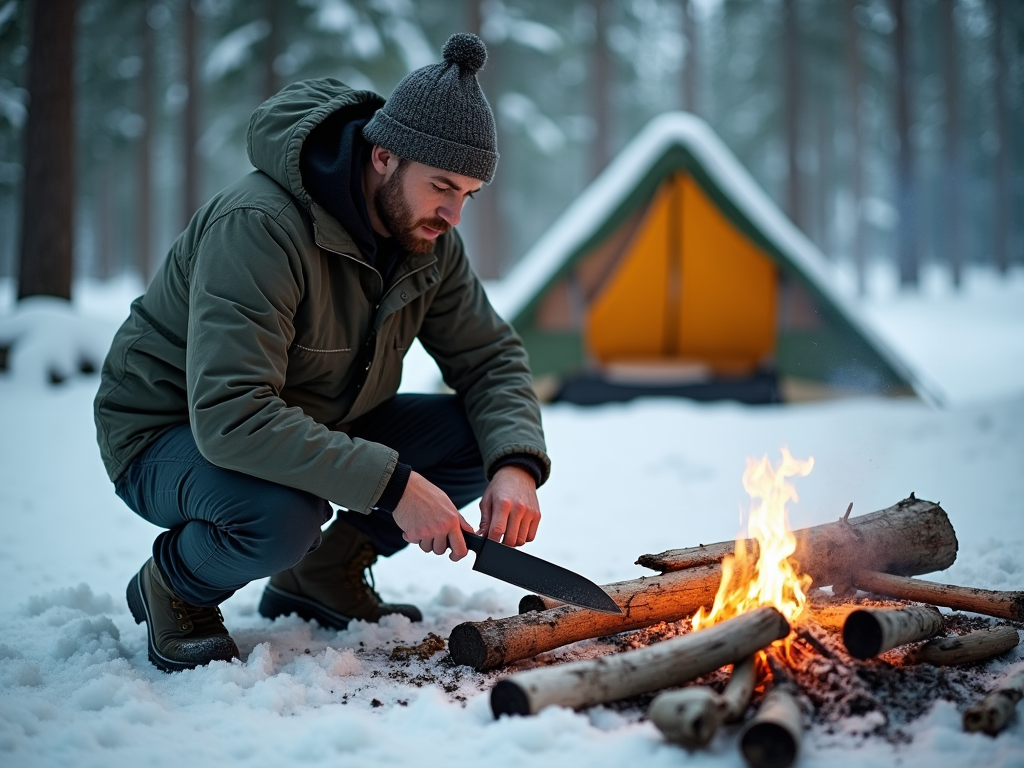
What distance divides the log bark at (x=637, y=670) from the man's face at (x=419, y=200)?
1.11m

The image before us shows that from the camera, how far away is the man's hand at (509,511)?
83.7 inches

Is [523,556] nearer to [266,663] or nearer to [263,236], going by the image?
[266,663]

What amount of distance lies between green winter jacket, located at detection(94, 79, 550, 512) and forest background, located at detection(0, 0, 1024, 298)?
18.9ft

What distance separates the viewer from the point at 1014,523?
11.2ft

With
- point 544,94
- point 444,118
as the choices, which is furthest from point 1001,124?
point 444,118

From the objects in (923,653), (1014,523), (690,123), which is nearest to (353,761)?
(923,653)

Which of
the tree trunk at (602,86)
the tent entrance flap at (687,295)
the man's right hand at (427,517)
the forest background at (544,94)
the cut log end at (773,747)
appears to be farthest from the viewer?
the tree trunk at (602,86)

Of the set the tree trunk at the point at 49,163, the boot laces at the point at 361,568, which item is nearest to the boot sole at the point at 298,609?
the boot laces at the point at 361,568

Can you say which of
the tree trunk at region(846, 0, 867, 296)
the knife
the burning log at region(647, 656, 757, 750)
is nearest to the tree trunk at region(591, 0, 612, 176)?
the tree trunk at region(846, 0, 867, 296)

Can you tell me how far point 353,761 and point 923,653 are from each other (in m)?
1.31

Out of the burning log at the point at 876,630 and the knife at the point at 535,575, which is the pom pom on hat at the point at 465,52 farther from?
the burning log at the point at 876,630

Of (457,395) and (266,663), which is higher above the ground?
(457,395)

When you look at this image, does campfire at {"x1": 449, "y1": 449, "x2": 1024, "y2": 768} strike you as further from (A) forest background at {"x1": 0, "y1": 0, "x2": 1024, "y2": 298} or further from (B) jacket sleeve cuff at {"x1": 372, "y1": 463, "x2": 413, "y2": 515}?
(A) forest background at {"x1": 0, "y1": 0, "x2": 1024, "y2": 298}

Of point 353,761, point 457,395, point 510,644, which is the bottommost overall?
point 353,761
